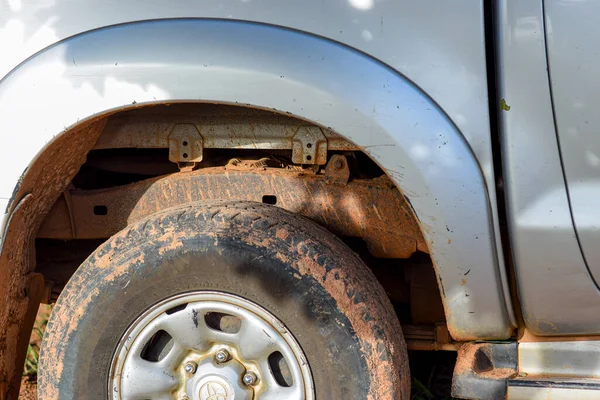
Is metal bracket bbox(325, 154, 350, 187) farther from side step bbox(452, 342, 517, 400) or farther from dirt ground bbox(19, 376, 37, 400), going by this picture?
dirt ground bbox(19, 376, 37, 400)

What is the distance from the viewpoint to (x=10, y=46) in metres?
2.19

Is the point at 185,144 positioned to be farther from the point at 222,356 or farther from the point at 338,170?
the point at 222,356

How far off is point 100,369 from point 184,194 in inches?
25.4

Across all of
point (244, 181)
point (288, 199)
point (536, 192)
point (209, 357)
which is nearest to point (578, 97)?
point (536, 192)

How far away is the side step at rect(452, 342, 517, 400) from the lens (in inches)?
88.8

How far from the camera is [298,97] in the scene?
213 cm

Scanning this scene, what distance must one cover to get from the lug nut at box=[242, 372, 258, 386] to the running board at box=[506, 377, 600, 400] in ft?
2.58

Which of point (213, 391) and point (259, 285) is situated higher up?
point (259, 285)

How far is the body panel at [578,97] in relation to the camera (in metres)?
1.97

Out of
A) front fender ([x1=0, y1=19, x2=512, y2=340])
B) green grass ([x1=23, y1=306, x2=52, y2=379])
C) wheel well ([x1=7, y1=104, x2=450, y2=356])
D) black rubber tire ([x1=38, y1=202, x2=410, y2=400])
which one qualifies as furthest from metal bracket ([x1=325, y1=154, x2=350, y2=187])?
green grass ([x1=23, y1=306, x2=52, y2=379])

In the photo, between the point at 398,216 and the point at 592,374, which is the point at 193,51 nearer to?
the point at 398,216

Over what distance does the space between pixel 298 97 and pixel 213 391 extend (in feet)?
3.22

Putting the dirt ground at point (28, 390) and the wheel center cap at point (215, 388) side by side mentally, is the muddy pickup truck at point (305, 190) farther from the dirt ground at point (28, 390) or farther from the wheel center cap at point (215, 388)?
the dirt ground at point (28, 390)

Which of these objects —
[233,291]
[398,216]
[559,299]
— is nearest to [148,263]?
[233,291]
